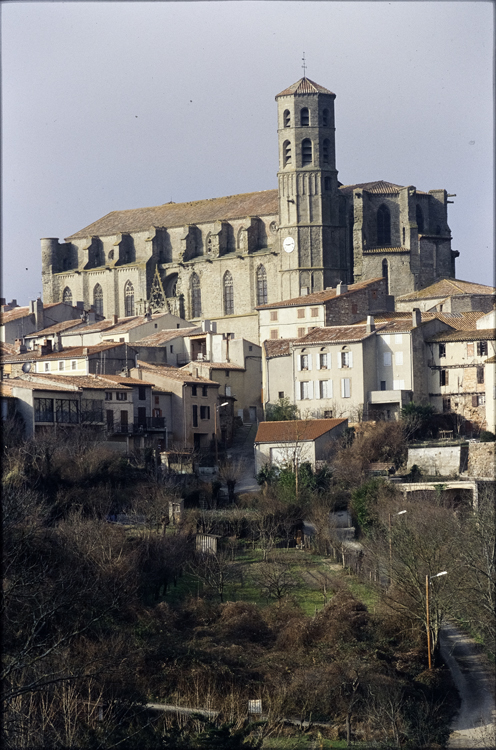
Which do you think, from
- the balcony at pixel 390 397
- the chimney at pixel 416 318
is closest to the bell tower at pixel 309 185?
the chimney at pixel 416 318

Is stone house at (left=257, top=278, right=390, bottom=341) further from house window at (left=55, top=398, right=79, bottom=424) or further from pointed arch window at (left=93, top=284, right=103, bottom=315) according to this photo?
pointed arch window at (left=93, top=284, right=103, bottom=315)

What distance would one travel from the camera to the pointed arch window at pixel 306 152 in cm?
7269

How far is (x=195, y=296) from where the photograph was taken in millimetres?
77062

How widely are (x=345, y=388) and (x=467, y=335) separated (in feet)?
18.3

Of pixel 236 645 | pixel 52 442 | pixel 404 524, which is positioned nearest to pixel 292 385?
pixel 52 442

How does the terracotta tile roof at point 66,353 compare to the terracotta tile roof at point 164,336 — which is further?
the terracotta tile roof at point 164,336

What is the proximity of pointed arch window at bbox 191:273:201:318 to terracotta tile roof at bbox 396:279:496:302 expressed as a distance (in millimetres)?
13430

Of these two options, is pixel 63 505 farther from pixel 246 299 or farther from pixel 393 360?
pixel 246 299

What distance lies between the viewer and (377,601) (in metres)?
38.6

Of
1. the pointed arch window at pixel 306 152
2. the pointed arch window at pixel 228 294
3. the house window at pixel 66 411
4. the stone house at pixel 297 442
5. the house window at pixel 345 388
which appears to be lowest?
the stone house at pixel 297 442

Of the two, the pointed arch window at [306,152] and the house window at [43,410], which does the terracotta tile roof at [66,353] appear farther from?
the pointed arch window at [306,152]

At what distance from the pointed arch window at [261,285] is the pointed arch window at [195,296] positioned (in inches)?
160

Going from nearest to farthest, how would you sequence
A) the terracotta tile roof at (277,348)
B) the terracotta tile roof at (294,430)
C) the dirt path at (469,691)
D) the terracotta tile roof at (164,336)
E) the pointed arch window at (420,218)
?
the dirt path at (469,691) → the terracotta tile roof at (294,430) → the terracotta tile roof at (277,348) → the terracotta tile roof at (164,336) → the pointed arch window at (420,218)

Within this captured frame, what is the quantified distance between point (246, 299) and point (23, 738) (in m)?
51.3
